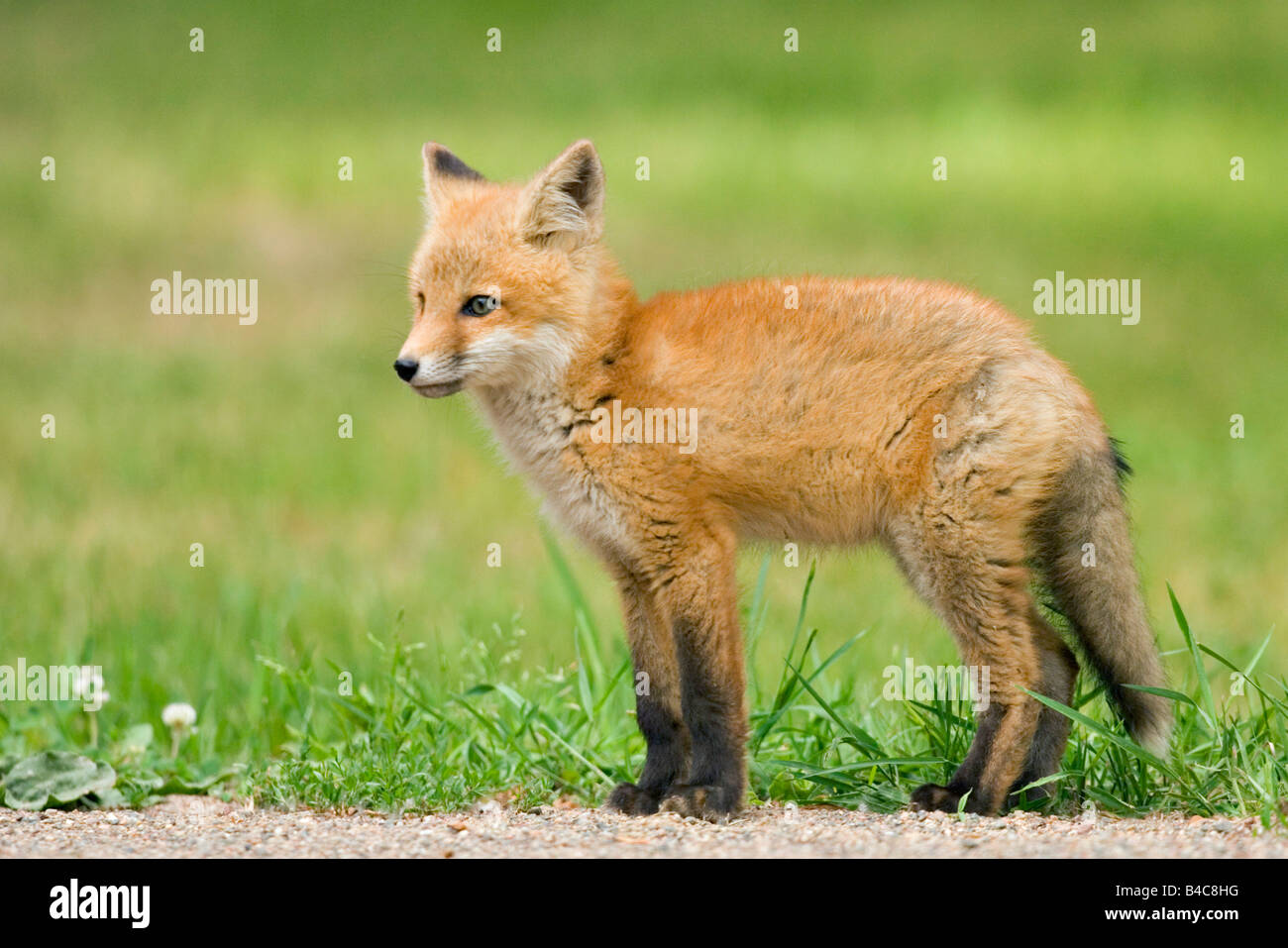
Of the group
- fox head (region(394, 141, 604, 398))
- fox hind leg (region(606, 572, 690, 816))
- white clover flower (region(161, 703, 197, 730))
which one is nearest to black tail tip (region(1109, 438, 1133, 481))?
fox hind leg (region(606, 572, 690, 816))

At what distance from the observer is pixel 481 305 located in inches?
246

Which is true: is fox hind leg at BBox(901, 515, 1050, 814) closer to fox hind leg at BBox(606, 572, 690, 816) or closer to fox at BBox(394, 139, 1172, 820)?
fox at BBox(394, 139, 1172, 820)

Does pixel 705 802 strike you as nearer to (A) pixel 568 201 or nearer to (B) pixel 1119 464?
(B) pixel 1119 464

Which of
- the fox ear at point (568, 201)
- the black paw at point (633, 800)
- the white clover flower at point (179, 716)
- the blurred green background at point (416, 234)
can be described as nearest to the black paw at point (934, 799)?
the blurred green background at point (416, 234)

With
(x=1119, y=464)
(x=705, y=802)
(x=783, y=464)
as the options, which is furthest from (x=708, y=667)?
(x=1119, y=464)

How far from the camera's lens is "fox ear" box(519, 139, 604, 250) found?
6.43 metres

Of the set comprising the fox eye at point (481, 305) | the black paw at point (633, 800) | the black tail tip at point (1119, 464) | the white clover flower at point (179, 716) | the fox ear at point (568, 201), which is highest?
the fox ear at point (568, 201)

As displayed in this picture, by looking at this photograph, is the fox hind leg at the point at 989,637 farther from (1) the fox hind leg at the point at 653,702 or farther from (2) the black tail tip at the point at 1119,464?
(1) the fox hind leg at the point at 653,702

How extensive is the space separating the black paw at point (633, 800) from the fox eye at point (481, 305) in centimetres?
200

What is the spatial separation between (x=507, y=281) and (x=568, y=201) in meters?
0.48

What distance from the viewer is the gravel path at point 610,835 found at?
16.2 ft

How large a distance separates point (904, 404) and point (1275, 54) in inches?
786

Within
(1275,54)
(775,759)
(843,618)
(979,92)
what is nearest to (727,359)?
(775,759)

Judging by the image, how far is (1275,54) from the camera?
75.9 ft
